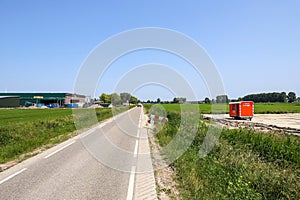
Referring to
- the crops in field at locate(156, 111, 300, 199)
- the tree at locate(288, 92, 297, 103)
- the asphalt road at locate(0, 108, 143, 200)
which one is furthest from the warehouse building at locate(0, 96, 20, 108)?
the tree at locate(288, 92, 297, 103)

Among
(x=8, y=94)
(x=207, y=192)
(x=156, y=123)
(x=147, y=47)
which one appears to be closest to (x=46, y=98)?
(x=8, y=94)

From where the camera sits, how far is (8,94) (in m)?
120

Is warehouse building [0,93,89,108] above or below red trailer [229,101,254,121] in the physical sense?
above

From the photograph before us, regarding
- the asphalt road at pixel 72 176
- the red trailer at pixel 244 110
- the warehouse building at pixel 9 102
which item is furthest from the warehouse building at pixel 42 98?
the asphalt road at pixel 72 176

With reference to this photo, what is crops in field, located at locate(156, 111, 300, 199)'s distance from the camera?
4926 mm

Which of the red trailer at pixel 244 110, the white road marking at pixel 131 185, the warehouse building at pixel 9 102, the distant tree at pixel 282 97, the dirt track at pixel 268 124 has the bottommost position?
the white road marking at pixel 131 185

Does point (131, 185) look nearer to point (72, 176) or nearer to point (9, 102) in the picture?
point (72, 176)

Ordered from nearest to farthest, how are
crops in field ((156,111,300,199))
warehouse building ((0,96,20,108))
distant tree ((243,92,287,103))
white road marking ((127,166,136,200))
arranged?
crops in field ((156,111,300,199)) → white road marking ((127,166,136,200)) → warehouse building ((0,96,20,108)) → distant tree ((243,92,287,103))

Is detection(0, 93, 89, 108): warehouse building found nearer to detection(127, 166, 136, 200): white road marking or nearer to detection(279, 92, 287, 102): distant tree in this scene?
detection(127, 166, 136, 200): white road marking

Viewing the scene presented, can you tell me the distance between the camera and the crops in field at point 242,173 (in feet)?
16.2

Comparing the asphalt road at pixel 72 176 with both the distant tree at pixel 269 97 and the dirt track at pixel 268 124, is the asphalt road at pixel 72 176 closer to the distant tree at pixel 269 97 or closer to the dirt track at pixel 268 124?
the dirt track at pixel 268 124

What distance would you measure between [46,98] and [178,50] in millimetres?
119154

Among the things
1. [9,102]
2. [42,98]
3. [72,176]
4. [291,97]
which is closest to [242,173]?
[72,176]

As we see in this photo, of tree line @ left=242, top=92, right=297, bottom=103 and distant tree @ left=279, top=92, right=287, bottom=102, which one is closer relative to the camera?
distant tree @ left=279, top=92, right=287, bottom=102
